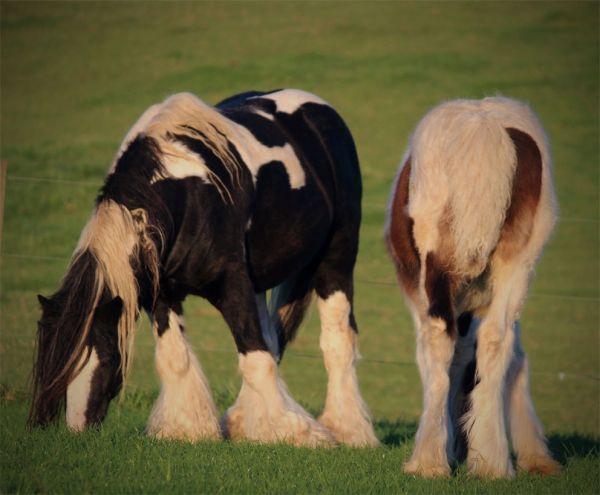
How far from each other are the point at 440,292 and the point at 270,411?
150cm

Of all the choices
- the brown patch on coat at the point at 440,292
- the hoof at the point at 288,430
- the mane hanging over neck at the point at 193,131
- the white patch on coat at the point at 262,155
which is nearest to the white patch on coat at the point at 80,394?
the hoof at the point at 288,430

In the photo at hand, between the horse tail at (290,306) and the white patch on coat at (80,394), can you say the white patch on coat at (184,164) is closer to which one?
the white patch on coat at (80,394)

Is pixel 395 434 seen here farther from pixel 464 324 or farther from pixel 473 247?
pixel 473 247

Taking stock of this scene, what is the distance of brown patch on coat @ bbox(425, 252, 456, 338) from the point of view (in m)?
5.45

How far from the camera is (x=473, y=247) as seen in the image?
538 centimetres

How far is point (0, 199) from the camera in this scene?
7.63 metres

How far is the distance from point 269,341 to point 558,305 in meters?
11.8

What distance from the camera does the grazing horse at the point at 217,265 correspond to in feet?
19.2

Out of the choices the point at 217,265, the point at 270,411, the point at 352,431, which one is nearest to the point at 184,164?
the point at 217,265

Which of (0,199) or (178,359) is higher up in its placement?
(0,199)

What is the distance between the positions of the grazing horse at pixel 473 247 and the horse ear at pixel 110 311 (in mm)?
1553

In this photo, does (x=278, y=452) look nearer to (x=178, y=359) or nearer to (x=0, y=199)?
(x=178, y=359)

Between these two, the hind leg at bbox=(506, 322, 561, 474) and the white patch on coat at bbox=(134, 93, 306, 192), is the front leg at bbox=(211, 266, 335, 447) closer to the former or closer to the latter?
the white patch on coat at bbox=(134, 93, 306, 192)

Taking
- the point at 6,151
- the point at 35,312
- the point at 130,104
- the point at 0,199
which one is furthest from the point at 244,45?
the point at 0,199
